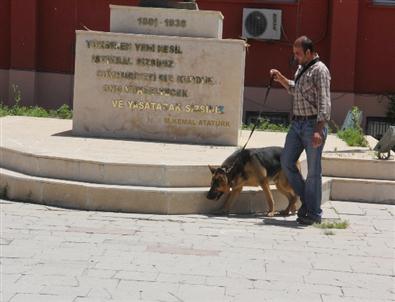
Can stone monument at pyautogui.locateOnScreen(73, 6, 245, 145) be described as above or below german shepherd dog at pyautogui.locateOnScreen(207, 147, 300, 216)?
above

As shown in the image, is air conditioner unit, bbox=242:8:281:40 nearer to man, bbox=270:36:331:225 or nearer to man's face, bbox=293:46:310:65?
man, bbox=270:36:331:225

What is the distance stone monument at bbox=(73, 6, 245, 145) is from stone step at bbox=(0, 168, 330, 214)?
2.05 metres

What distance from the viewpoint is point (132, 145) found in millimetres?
9750

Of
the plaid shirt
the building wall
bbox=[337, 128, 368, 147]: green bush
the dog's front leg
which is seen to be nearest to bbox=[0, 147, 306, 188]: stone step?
the dog's front leg

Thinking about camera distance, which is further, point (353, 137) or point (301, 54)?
point (353, 137)

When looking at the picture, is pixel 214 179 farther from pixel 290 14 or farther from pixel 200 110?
pixel 290 14

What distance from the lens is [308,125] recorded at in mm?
7680

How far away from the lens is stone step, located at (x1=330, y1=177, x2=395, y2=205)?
9250mm

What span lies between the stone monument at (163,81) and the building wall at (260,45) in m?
6.00

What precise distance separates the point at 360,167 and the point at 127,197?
323 centimetres

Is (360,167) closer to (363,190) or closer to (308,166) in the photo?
(363,190)

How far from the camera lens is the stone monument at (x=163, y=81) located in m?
10.0

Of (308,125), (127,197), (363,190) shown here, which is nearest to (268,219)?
(308,125)

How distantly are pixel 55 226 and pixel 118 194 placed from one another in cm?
99
